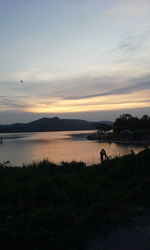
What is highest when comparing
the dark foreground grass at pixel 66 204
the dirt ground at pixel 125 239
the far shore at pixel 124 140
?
the dark foreground grass at pixel 66 204

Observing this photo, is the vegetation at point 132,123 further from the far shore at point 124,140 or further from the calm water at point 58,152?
the calm water at point 58,152

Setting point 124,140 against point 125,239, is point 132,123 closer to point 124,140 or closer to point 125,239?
point 124,140

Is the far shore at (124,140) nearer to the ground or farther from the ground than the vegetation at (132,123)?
nearer to the ground

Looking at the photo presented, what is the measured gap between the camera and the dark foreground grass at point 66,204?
4.45 metres

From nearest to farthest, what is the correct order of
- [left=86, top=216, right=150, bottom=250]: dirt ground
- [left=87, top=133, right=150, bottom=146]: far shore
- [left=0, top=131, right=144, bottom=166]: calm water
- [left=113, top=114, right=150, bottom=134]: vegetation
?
[left=86, top=216, right=150, bottom=250]: dirt ground < [left=0, top=131, right=144, bottom=166]: calm water < [left=87, top=133, right=150, bottom=146]: far shore < [left=113, top=114, right=150, bottom=134]: vegetation

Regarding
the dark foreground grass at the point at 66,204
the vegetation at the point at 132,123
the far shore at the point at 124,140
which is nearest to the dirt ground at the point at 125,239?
the dark foreground grass at the point at 66,204

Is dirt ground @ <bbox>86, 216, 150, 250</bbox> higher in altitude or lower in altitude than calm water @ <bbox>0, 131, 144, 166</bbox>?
higher

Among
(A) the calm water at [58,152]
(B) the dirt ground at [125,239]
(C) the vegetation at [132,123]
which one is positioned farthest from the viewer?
(C) the vegetation at [132,123]

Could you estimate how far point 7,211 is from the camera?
6047 millimetres

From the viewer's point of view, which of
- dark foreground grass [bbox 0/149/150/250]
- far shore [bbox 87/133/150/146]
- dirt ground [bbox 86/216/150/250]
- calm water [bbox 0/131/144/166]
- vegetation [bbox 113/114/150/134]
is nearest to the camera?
dirt ground [bbox 86/216/150/250]

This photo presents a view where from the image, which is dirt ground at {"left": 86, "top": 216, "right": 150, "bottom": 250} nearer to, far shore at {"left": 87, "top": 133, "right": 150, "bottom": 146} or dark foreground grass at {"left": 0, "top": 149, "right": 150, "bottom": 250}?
dark foreground grass at {"left": 0, "top": 149, "right": 150, "bottom": 250}

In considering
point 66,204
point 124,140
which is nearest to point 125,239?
point 66,204

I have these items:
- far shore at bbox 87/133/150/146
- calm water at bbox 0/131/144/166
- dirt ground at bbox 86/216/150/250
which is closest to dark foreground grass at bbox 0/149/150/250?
dirt ground at bbox 86/216/150/250

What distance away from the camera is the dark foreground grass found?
4.45 metres
